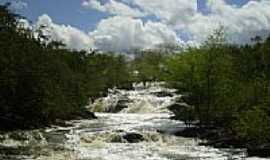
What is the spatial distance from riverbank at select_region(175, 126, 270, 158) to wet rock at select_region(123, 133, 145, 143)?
15.7ft

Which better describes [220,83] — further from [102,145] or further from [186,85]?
[102,145]

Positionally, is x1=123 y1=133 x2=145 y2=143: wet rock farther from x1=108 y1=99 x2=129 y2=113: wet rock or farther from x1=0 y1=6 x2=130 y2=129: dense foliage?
x1=108 y1=99 x2=129 y2=113: wet rock

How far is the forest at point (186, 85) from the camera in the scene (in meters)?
39.9

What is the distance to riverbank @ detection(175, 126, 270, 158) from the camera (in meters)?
35.4

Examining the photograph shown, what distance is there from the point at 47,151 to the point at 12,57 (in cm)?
798

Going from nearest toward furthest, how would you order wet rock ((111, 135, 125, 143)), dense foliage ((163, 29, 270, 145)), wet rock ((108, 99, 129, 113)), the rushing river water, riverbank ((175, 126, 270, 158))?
1. the rushing river water
2. riverbank ((175, 126, 270, 158))
3. wet rock ((111, 135, 125, 143))
4. dense foliage ((163, 29, 270, 145))
5. wet rock ((108, 99, 129, 113))

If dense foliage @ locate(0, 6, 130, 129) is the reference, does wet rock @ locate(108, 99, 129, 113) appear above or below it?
below

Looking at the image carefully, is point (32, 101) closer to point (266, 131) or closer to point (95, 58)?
point (266, 131)

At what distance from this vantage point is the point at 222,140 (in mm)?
41781

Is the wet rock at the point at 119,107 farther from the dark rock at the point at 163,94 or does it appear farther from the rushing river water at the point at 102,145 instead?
the rushing river water at the point at 102,145

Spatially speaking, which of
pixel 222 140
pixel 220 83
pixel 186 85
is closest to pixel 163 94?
pixel 186 85

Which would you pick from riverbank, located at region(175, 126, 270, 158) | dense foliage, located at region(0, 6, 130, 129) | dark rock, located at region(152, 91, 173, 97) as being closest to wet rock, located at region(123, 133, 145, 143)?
riverbank, located at region(175, 126, 270, 158)

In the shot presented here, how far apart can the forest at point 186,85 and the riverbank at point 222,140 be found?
1.62 feet

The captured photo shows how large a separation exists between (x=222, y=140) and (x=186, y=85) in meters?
12.8
